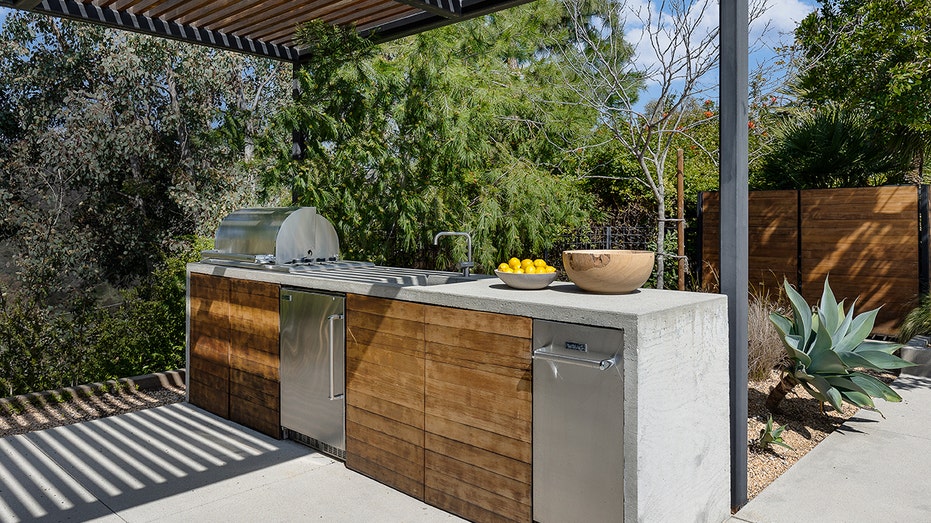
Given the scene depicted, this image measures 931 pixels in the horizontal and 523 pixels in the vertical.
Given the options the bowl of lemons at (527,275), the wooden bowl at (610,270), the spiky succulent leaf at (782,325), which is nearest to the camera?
the wooden bowl at (610,270)

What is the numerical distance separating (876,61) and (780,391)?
4.11 m

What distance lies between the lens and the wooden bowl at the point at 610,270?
2635mm

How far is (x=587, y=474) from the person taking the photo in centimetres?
234

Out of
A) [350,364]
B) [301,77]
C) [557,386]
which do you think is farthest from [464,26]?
[557,386]

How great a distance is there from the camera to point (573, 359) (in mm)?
2344

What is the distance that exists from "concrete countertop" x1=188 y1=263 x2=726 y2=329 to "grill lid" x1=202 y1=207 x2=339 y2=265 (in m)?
0.56

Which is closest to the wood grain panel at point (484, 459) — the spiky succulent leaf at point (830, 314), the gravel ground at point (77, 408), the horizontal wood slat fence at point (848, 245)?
the spiky succulent leaf at point (830, 314)

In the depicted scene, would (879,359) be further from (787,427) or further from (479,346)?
(479,346)

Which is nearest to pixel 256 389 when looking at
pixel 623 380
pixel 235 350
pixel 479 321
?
pixel 235 350

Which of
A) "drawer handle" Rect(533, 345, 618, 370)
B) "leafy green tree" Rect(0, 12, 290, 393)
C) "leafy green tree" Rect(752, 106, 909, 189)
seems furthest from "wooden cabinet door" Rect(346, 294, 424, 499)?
"leafy green tree" Rect(752, 106, 909, 189)

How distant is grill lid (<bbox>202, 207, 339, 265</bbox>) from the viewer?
4.16 m

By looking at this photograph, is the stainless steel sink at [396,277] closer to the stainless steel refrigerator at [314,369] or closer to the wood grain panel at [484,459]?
the stainless steel refrigerator at [314,369]

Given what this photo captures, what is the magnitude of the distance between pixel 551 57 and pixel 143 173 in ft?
22.8

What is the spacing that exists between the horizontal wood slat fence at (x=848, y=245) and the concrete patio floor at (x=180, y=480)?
550 cm
